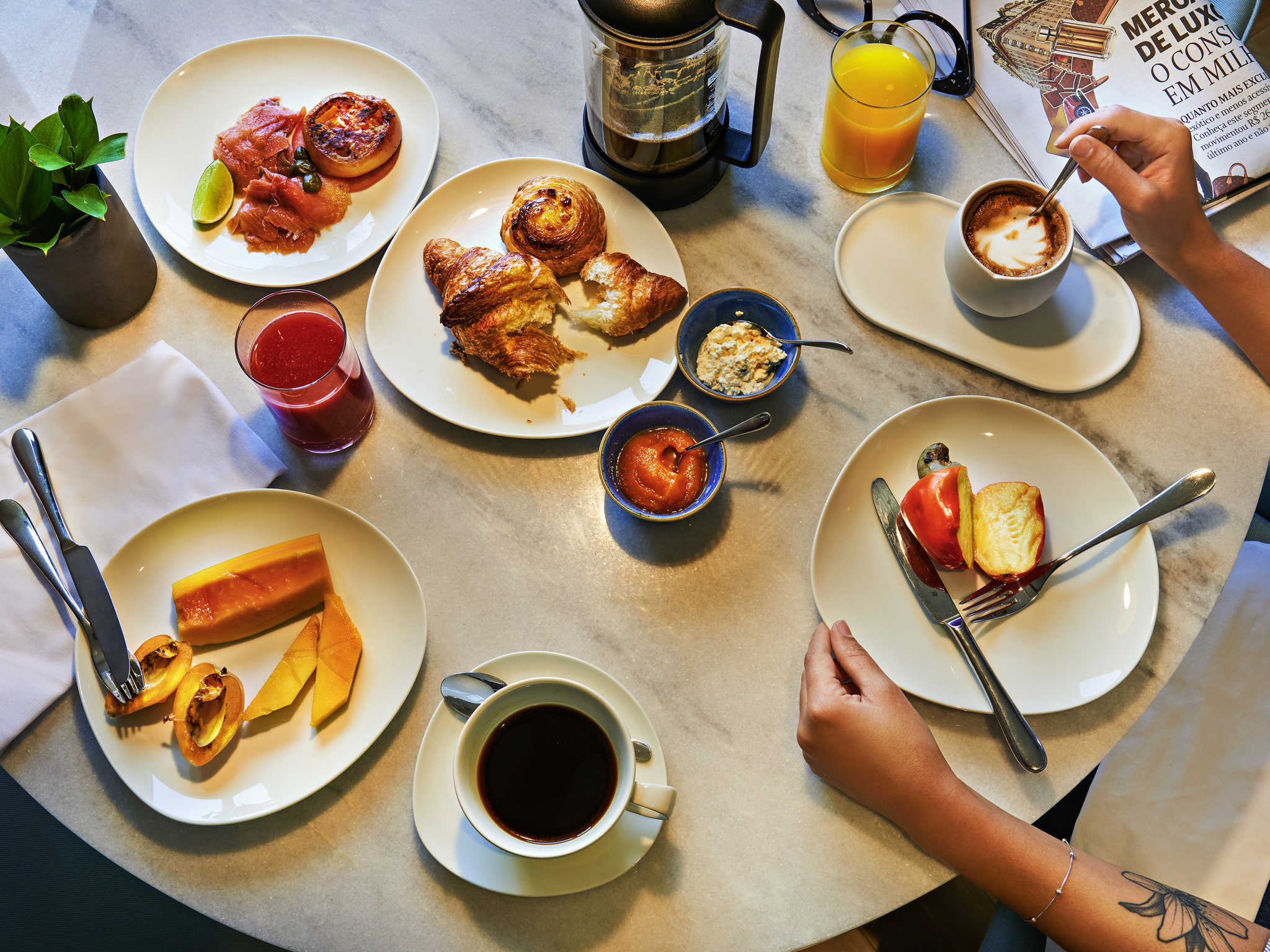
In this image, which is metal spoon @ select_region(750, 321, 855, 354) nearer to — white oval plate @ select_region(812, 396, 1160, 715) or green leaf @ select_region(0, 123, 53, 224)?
white oval plate @ select_region(812, 396, 1160, 715)

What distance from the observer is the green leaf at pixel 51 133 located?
45.5 inches

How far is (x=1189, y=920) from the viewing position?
110cm

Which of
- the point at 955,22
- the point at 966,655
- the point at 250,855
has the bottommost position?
the point at 250,855

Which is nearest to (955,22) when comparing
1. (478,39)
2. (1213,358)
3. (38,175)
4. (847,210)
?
(847,210)

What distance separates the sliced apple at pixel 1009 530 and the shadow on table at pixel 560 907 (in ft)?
2.00

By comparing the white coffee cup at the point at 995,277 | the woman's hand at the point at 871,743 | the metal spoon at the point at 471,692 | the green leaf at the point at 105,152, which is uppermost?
the white coffee cup at the point at 995,277

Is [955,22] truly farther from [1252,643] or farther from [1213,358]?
[1252,643]

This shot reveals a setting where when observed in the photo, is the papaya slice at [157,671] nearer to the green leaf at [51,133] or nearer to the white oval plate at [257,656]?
the white oval plate at [257,656]

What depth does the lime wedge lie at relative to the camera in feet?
4.60

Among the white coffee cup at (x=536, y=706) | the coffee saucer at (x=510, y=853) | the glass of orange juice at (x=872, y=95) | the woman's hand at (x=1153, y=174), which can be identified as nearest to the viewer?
the white coffee cup at (x=536, y=706)

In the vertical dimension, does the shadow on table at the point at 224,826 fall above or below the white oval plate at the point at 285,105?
below

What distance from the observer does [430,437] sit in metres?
1.35

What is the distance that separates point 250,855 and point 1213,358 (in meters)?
1.63

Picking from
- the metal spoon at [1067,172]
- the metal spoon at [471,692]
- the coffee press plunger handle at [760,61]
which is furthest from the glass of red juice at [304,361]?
the metal spoon at [1067,172]
